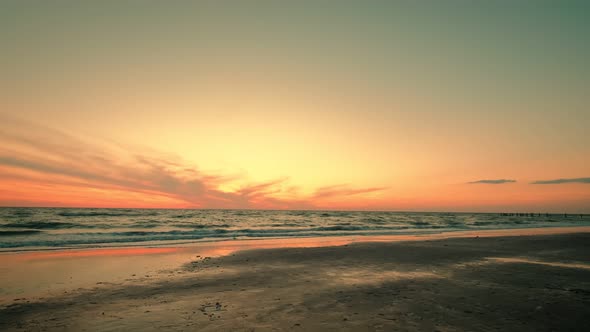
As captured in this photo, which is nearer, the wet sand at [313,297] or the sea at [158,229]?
the wet sand at [313,297]

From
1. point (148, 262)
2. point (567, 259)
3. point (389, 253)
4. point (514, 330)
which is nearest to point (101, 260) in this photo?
point (148, 262)

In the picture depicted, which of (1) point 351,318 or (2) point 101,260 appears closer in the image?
(1) point 351,318

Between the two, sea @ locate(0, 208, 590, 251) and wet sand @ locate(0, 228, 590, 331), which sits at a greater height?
wet sand @ locate(0, 228, 590, 331)

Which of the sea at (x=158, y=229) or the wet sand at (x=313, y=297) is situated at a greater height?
the wet sand at (x=313, y=297)

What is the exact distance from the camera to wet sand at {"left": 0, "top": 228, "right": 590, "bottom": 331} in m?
7.33

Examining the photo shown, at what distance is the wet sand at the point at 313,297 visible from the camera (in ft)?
24.1

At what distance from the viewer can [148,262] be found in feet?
55.2

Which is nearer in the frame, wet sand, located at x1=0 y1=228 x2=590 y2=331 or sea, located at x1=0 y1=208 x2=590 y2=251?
wet sand, located at x1=0 y1=228 x2=590 y2=331

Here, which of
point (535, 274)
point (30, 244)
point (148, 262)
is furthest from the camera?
point (30, 244)

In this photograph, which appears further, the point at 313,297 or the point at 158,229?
the point at 158,229

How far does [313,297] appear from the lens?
945cm

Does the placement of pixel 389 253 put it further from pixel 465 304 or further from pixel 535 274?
pixel 465 304

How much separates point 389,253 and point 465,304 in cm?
1115

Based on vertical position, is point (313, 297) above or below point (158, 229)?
above
